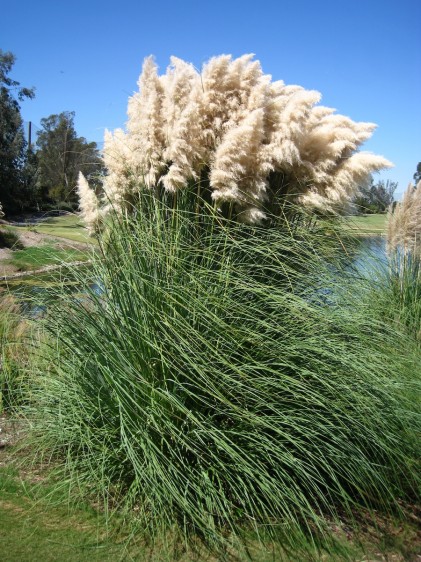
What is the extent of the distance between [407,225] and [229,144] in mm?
4003

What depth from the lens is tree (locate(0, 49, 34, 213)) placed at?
36.3 m

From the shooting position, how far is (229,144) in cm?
370

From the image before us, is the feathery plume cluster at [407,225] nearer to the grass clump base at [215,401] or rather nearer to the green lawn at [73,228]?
the grass clump base at [215,401]

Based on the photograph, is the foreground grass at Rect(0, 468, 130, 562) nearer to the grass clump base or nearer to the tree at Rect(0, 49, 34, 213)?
the grass clump base

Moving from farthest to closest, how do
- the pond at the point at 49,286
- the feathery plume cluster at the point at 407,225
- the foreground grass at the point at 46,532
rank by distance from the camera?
the feathery plume cluster at the point at 407,225
the pond at the point at 49,286
the foreground grass at the point at 46,532

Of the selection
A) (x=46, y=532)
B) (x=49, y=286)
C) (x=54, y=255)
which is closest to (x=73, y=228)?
(x=54, y=255)

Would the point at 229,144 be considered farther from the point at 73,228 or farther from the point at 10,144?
the point at 10,144

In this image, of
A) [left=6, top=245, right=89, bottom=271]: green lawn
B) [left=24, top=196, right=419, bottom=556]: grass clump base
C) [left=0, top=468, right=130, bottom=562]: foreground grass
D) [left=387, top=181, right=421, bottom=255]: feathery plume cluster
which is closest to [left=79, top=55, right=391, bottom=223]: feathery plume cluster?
[left=6, top=245, right=89, bottom=271]: green lawn

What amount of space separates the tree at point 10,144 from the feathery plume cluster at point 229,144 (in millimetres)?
33242

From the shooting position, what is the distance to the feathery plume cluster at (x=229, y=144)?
380 centimetres

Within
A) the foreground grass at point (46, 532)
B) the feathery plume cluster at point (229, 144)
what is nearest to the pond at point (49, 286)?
the feathery plume cluster at point (229, 144)

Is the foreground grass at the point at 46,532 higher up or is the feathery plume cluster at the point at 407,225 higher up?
the feathery plume cluster at the point at 407,225

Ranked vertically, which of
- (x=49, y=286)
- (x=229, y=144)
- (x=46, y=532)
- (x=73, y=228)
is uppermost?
(x=229, y=144)

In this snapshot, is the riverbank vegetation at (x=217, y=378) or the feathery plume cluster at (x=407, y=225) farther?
the feathery plume cluster at (x=407, y=225)
